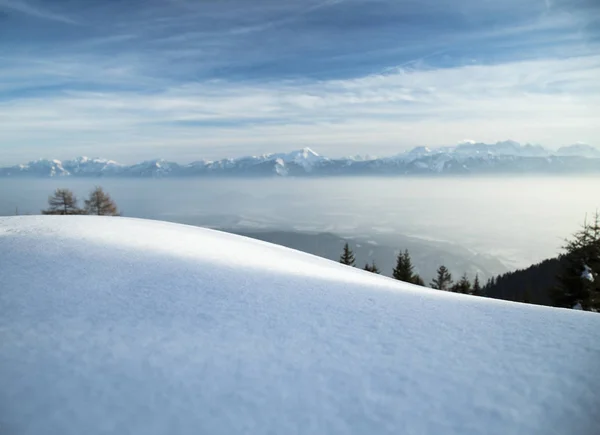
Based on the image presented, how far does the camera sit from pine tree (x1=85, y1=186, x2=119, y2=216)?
145ft

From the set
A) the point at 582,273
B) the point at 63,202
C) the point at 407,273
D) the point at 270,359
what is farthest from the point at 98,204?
the point at 582,273

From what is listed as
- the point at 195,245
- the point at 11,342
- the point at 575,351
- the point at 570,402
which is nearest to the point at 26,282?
the point at 11,342

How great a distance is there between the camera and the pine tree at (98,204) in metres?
44.1

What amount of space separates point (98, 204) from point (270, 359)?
4838 centimetres

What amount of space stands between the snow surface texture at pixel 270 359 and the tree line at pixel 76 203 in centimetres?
3979

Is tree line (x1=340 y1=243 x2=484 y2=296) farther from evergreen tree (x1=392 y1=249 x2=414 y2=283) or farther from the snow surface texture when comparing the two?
the snow surface texture

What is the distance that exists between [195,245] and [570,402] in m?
13.8

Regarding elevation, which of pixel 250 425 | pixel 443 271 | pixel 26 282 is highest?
pixel 26 282

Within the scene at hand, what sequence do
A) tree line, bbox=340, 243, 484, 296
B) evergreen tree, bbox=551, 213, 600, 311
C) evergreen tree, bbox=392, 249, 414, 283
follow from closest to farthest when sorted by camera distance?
evergreen tree, bbox=551, 213, 600, 311 < evergreen tree, bbox=392, 249, 414, 283 < tree line, bbox=340, 243, 484, 296

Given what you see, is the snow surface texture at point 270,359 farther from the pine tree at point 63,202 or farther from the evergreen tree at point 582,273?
the pine tree at point 63,202

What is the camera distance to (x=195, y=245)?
14.9 meters

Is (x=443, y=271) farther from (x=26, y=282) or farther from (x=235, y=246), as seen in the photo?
(x=26, y=282)

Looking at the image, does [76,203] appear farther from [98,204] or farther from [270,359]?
[270,359]

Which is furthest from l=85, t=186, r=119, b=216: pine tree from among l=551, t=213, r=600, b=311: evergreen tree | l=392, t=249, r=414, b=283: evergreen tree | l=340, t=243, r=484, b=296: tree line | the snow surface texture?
l=551, t=213, r=600, b=311: evergreen tree
